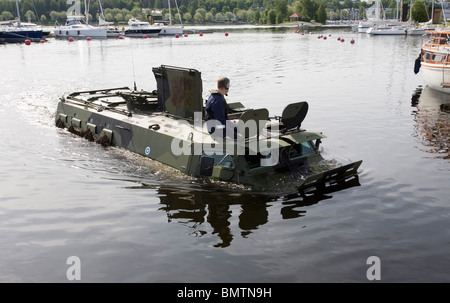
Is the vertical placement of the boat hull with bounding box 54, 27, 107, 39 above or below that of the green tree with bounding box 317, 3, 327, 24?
below

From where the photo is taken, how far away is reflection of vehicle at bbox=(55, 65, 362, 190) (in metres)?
13.7

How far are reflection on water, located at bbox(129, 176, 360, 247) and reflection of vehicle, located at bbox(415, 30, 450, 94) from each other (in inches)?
815

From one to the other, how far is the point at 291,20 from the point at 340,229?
165073mm

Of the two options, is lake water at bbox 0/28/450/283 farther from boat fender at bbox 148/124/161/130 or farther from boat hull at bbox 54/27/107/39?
boat hull at bbox 54/27/107/39

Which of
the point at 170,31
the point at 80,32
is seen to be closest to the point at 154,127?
the point at 80,32

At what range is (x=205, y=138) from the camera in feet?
47.6

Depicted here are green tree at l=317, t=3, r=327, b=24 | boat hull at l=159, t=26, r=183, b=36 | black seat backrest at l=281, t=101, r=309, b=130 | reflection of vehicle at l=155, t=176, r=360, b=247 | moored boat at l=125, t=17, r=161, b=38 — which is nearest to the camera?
reflection of vehicle at l=155, t=176, r=360, b=247

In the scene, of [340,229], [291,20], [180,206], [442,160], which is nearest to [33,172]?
[180,206]

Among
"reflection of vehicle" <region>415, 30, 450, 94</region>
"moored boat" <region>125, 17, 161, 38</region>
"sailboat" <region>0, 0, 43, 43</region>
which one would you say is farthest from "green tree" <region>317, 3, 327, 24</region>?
"reflection of vehicle" <region>415, 30, 450, 94</region>

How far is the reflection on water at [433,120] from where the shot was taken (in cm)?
1989

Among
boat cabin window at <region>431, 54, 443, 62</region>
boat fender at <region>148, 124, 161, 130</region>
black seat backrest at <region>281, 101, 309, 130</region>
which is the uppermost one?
boat cabin window at <region>431, 54, 443, 62</region>

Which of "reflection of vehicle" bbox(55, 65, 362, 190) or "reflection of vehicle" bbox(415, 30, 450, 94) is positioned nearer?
"reflection of vehicle" bbox(55, 65, 362, 190)

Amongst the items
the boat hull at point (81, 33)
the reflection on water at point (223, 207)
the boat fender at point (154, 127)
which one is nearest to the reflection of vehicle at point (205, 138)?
the boat fender at point (154, 127)

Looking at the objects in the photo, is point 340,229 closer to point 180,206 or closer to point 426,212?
point 426,212
